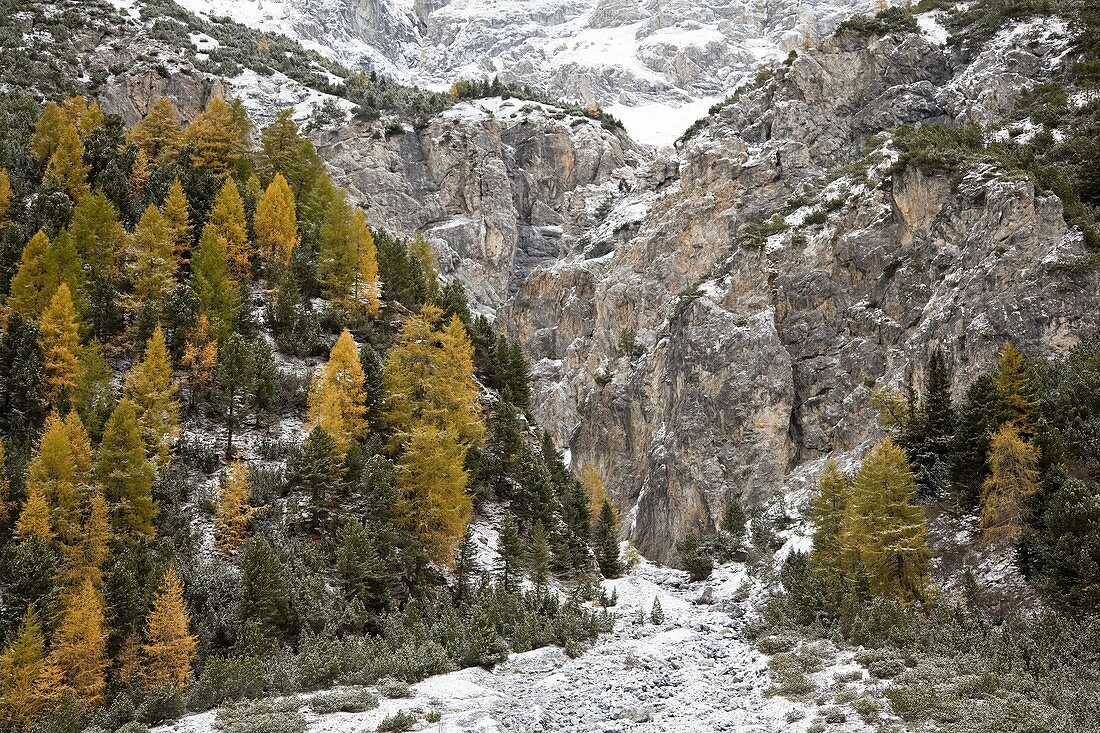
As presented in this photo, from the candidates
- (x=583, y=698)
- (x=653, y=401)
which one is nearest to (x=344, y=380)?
(x=583, y=698)

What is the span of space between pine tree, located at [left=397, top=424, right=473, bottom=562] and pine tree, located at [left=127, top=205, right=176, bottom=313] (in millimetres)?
20549

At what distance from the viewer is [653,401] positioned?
9231 centimetres

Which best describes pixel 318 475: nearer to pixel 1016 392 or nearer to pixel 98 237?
pixel 98 237

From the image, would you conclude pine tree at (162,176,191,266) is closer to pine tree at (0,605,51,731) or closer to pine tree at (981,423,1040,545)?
pine tree at (0,605,51,731)

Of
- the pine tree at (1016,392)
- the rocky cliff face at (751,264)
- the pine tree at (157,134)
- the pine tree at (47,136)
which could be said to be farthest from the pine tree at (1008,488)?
the pine tree at (47,136)

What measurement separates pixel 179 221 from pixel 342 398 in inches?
881

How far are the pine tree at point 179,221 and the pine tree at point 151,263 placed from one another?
4.42ft

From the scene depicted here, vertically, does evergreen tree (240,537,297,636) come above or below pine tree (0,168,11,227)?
below

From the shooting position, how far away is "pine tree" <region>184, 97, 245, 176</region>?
6469cm

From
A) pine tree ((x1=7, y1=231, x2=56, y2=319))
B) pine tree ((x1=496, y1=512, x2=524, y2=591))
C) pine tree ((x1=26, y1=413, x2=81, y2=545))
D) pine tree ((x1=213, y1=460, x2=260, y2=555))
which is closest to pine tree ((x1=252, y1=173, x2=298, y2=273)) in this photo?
pine tree ((x1=7, y1=231, x2=56, y2=319))

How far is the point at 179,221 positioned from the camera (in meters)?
52.6

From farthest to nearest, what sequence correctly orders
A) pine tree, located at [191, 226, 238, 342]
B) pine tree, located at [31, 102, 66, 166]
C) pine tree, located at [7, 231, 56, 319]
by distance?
pine tree, located at [31, 102, 66, 166], pine tree, located at [191, 226, 238, 342], pine tree, located at [7, 231, 56, 319]

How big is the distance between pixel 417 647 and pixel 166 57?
10759cm

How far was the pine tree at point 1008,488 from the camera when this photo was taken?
3222 centimetres
